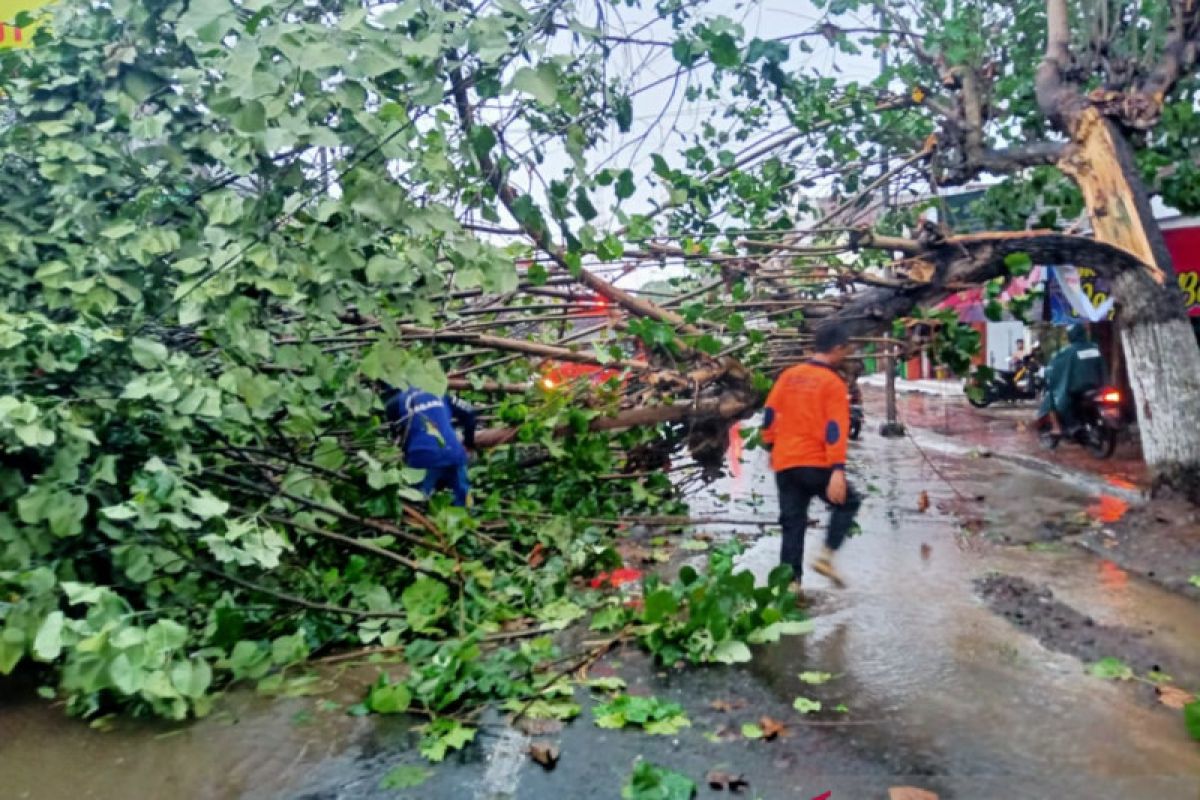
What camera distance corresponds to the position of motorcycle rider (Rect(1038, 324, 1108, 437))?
1298 cm

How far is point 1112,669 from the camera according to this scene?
461 centimetres

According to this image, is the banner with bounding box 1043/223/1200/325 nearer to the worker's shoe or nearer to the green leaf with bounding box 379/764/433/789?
the worker's shoe

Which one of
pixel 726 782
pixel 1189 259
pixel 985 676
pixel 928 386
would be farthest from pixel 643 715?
pixel 928 386

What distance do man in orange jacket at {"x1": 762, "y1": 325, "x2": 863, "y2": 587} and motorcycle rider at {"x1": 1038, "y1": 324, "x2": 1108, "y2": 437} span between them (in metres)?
8.42

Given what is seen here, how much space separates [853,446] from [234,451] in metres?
12.2

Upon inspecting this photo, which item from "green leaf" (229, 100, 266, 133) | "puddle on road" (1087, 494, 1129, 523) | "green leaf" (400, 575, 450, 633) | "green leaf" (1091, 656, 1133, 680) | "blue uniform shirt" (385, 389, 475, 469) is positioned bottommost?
"green leaf" (1091, 656, 1133, 680)

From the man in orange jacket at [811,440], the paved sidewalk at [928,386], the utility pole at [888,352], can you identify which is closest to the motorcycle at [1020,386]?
the paved sidewalk at [928,386]

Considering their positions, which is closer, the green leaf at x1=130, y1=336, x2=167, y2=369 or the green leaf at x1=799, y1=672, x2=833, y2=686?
the green leaf at x1=130, y1=336, x2=167, y2=369

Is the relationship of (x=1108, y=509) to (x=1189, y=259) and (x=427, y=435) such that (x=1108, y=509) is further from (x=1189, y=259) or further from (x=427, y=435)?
(x=427, y=435)

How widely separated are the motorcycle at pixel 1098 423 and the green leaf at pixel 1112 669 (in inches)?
339

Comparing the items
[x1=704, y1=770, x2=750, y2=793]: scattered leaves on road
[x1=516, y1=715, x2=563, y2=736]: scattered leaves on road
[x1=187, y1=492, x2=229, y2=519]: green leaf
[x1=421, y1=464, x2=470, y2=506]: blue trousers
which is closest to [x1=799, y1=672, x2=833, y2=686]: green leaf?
[x1=704, y1=770, x2=750, y2=793]: scattered leaves on road

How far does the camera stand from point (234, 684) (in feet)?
14.6

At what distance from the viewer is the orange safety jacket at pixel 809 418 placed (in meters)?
5.88

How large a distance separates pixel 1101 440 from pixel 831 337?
28.1 feet
